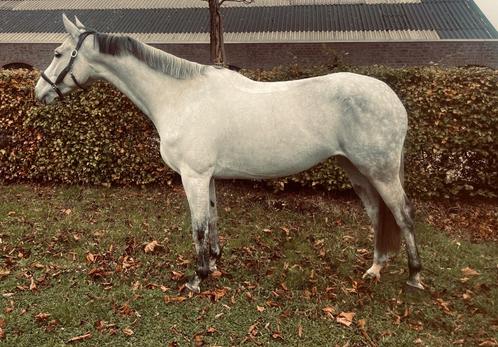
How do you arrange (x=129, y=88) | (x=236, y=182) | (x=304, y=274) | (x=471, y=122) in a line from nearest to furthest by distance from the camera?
(x=129, y=88) < (x=304, y=274) < (x=471, y=122) < (x=236, y=182)

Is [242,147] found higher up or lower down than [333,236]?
higher up

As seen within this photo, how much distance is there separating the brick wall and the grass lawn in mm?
Result: 10839

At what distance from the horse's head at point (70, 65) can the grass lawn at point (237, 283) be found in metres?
1.96

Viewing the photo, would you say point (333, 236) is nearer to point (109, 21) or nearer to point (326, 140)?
point (326, 140)

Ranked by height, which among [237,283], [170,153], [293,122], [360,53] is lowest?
[360,53]

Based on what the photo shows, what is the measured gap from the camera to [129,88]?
4.19m

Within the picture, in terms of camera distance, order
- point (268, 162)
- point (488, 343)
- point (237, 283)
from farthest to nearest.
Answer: point (237, 283) → point (268, 162) → point (488, 343)

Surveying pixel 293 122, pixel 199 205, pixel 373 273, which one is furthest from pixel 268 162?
pixel 373 273

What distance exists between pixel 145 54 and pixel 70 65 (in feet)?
2.33

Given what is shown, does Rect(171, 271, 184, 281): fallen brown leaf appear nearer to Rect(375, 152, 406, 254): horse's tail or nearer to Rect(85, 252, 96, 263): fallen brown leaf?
Rect(85, 252, 96, 263): fallen brown leaf

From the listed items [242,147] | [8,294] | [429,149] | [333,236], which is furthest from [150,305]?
[429,149]

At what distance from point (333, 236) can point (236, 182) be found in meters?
2.32

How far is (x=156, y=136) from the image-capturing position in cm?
741

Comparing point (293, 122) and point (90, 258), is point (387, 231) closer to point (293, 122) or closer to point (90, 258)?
point (293, 122)
